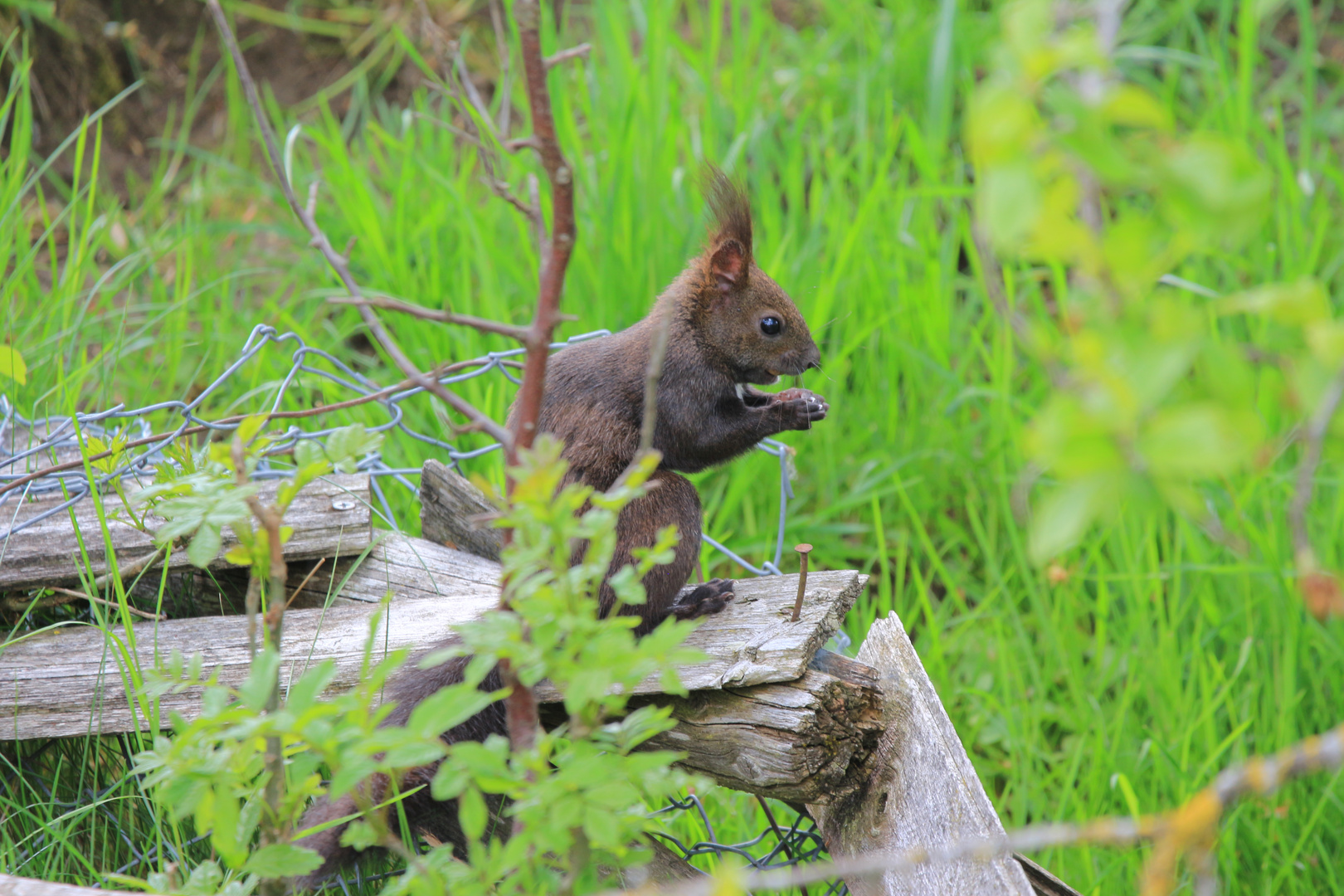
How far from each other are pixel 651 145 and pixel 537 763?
3.05 meters

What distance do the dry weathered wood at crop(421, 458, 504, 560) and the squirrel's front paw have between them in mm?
664

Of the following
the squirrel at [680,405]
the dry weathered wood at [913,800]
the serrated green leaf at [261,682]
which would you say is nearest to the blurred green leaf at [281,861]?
the serrated green leaf at [261,682]

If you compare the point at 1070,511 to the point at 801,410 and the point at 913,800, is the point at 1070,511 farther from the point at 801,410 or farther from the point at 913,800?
the point at 801,410

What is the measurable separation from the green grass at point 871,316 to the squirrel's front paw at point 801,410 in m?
0.83

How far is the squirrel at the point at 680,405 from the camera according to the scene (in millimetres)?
2010

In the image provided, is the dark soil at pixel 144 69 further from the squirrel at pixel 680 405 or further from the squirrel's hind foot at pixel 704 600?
the squirrel's hind foot at pixel 704 600

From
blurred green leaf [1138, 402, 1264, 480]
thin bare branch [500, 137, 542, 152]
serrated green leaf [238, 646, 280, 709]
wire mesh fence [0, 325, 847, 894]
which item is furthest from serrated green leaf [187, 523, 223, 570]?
blurred green leaf [1138, 402, 1264, 480]

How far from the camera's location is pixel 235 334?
3.61m

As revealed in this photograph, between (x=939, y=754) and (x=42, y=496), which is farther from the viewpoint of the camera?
(x=42, y=496)

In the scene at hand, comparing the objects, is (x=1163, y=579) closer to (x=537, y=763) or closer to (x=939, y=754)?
(x=939, y=754)

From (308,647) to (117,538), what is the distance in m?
0.52

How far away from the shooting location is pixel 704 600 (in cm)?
204

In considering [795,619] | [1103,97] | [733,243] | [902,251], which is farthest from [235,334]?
[1103,97]

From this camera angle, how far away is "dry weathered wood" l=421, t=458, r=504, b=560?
2.30 meters
